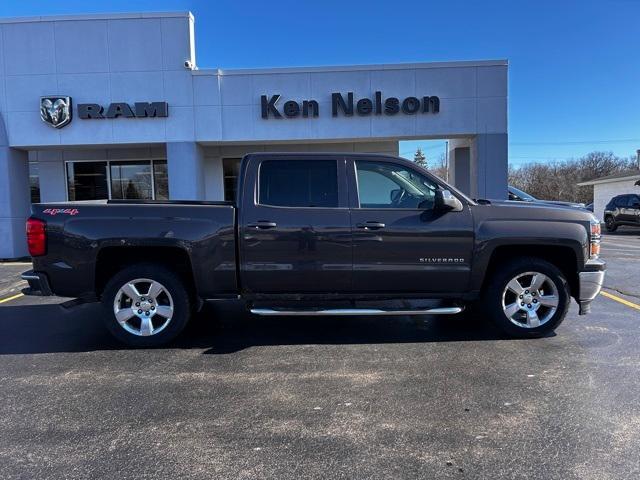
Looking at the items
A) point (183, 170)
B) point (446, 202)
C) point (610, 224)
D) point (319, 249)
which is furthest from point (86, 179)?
point (610, 224)

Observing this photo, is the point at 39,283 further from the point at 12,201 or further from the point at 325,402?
the point at 12,201

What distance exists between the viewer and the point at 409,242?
523 centimetres

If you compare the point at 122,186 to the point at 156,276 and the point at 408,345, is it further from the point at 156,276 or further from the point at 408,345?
the point at 408,345

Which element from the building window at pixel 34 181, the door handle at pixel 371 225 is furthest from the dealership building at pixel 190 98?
the door handle at pixel 371 225

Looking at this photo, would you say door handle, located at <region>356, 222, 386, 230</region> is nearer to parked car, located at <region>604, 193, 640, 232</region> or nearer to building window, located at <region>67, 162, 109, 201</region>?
building window, located at <region>67, 162, 109, 201</region>

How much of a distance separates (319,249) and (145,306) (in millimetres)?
1927

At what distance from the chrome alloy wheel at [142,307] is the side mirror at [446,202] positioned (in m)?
2.93

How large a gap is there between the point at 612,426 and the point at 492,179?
9458mm

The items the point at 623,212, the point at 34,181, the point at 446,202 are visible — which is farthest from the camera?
the point at 623,212

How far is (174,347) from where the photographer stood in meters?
5.38

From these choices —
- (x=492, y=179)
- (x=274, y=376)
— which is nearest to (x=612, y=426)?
(x=274, y=376)

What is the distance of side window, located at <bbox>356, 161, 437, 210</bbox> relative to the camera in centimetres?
535

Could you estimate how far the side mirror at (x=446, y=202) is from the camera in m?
5.08

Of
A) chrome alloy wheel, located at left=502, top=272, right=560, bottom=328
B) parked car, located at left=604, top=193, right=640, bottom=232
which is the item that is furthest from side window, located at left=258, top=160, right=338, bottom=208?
→ parked car, located at left=604, top=193, right=640, bottom=232
